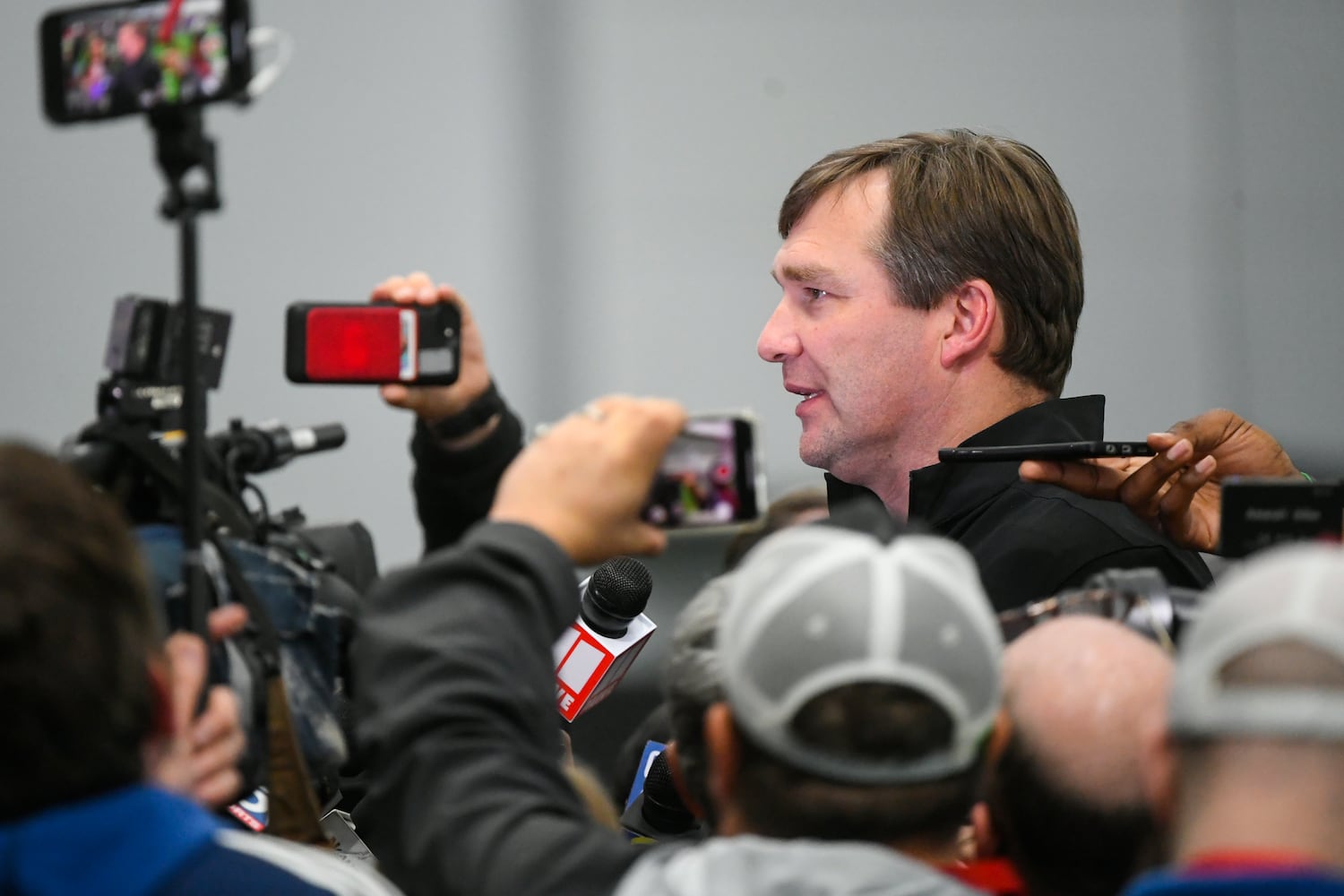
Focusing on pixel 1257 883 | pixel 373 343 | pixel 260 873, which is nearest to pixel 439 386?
pixel 373 343

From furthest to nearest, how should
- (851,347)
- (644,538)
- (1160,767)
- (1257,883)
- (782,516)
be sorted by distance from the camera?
1. (782,516)
2. (851,347)
3. (644,538)
4. (1160,767)
5. (1257,883)

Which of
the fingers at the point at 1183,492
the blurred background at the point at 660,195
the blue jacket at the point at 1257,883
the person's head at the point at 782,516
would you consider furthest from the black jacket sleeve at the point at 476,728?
the blurred background at the point at 660,195

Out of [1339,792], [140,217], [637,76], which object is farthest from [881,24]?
[1339,792]

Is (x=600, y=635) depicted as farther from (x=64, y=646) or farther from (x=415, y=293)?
(x=64, y=646)

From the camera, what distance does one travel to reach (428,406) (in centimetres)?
134

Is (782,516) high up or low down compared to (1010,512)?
down

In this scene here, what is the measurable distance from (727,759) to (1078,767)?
0.21 m

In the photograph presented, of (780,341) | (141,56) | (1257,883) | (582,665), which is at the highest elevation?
(141,56)

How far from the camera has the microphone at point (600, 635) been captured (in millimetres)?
1652

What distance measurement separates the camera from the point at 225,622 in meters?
1.04

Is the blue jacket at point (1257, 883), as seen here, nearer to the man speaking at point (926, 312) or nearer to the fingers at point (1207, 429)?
the fingers at point (1207, 429)

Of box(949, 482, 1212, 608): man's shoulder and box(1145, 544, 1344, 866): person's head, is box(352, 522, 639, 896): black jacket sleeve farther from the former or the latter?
box(949, 482, 1212, 608): man's shoulder

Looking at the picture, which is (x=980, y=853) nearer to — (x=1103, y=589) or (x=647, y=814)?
(x=1103, y=589)

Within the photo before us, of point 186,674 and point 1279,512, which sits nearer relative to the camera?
point 186,674
